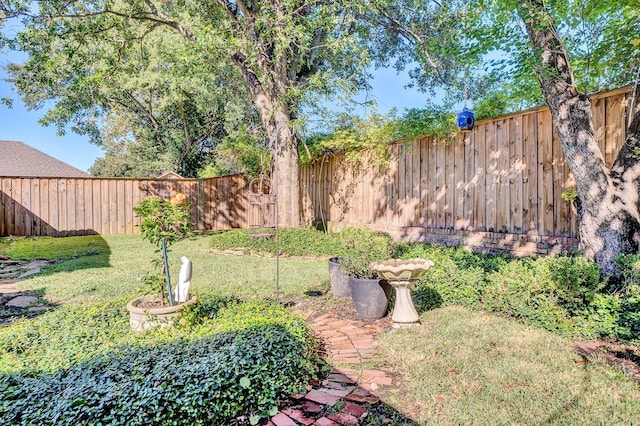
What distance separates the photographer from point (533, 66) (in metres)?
3.83

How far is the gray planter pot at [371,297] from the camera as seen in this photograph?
11.6 feet

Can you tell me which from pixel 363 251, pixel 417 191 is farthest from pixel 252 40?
pixel 363 251

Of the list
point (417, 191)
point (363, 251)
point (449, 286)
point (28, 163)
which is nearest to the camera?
point (449, 286)

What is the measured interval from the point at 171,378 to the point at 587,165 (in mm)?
4036

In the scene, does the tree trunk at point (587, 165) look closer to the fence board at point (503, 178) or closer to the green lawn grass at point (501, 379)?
the green lawn grass at point (501, 379)

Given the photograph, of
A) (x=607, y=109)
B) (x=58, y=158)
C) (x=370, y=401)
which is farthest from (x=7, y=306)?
(x=58, y=158)

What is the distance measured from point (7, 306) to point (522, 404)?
16.0 ft

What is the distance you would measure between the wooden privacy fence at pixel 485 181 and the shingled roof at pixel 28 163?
13.4m

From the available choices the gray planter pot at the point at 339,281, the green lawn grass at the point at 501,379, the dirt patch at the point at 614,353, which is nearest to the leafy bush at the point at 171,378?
the green lawn grass at the point at 501,379

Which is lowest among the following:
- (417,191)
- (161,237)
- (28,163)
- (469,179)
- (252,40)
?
(161,237)

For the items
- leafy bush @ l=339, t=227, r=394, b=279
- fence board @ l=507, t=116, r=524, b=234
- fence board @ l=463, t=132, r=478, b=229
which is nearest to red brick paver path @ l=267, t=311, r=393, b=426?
leafy bush @ l=339, t=227, r=394, b=279

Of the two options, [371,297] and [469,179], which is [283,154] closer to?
[469,179]

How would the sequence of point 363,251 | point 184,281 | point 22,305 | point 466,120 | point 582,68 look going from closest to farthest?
1. point 184,281
2. point 22,305
3. point 582,68
4. point 363,251
5. point 466,120

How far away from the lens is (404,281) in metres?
3.27
